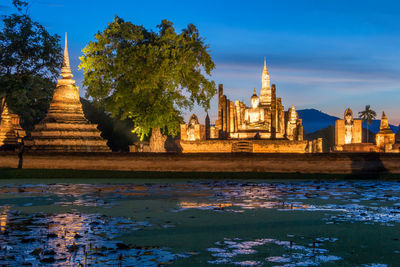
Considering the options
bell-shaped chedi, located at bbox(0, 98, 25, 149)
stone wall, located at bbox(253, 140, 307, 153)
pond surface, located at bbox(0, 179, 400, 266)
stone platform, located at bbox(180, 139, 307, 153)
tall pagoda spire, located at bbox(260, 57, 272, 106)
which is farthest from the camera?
tall pagoda spire, located at bbox(260, 57, 272, 106)

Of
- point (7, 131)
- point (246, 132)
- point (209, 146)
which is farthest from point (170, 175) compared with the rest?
point (246, 132)

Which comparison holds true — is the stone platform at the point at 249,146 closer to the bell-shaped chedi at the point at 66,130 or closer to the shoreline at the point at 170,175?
the bell-shaped chedi at the point at 66,130

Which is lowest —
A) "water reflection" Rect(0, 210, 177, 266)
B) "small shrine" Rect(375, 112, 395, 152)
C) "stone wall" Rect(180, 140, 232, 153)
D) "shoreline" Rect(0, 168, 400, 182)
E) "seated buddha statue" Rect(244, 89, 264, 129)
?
"water reflection" Rect(0, 210, 177, 266)

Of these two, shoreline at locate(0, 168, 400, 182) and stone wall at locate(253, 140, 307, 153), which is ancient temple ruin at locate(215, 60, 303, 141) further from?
shoreline at locate(0, 168, 400, 182)

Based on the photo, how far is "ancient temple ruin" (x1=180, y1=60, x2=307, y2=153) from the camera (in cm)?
4700

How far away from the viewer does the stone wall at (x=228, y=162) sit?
83.8ft

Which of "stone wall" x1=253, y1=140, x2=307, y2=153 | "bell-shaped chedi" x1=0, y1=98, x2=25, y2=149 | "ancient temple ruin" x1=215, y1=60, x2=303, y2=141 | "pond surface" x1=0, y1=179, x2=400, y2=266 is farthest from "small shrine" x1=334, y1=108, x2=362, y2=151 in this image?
"pond surface" x1=0, y1=179, x2=400, y2=266

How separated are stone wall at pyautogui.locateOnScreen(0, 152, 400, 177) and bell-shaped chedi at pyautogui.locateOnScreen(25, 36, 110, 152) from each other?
885 cm

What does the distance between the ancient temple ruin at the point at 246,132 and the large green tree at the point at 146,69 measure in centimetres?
1281

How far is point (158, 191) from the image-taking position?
1772 centimetres

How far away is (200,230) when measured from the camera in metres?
9.43

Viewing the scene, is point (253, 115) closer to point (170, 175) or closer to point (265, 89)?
point (265, 89)

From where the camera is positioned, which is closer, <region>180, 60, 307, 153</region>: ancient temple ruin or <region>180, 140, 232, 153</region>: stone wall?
<region>180, 60, 307, 153</region>: ancient temple ruin

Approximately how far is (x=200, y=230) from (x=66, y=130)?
30.9m
